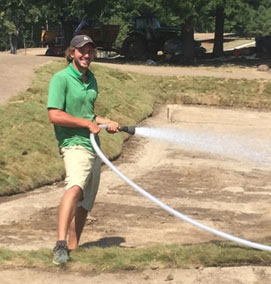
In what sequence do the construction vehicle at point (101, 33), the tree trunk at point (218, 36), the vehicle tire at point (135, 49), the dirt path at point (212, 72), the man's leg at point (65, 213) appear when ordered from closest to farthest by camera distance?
the man's leg at point (65, 213)
the dirt path at point (212, 72)
the vehicle tire at point (135, 49)
the construction vehicle at point (101, 33)
the tree trunk at point (218, 36)

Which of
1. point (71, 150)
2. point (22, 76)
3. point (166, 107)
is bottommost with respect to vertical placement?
point (166, 107)

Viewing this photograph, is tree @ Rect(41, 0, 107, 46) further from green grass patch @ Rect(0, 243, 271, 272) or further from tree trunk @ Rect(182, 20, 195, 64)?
green grass patch @ Rect(0, 243, 271, 272)

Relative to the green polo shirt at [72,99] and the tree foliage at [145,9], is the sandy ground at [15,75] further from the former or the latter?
the green polo shirt at [72,99]

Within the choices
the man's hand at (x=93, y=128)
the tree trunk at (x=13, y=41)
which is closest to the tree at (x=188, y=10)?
the man's hand at (x=93, y=128)

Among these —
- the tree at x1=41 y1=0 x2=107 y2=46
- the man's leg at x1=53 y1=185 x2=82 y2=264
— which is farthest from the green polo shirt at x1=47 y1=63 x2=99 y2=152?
the tree at x1=41 y1=0 x2=107 y2=46

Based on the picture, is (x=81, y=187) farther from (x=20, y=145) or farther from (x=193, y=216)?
(x=20, y=145)

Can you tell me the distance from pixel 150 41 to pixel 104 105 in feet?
64.5

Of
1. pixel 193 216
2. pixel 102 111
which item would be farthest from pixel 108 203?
pixel 102 111

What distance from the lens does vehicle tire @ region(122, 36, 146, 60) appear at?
35.3 m

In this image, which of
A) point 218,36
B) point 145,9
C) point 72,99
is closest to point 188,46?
point 218,36

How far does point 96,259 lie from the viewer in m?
5.55

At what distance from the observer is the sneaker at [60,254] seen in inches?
214

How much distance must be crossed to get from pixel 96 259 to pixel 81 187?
658mm

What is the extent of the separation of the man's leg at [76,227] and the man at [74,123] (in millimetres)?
211
